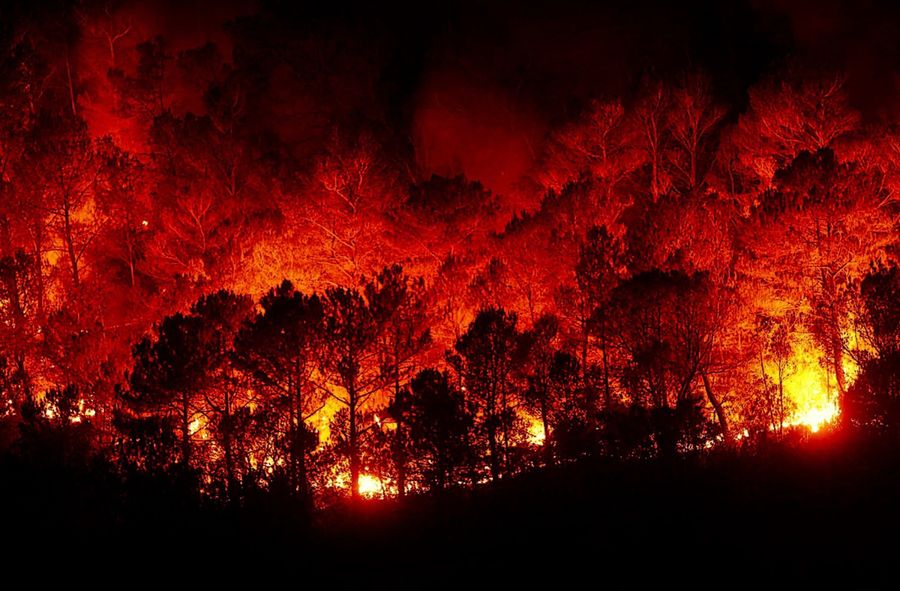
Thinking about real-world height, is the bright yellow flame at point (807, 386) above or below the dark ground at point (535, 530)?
above

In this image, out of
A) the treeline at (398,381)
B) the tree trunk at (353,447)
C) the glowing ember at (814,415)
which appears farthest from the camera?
the glowing ember at (814,415)

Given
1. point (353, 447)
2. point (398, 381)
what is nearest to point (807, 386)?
point (398, 381)

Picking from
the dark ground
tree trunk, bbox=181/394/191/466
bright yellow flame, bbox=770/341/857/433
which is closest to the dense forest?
bright yellow flame, bbox=770/341/857/433

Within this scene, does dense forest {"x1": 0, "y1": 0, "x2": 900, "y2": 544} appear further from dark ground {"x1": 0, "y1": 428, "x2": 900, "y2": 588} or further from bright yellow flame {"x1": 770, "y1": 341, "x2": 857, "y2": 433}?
dark ground {"x1": 0, "y1": 428, "x2": 900, "y2": 588}

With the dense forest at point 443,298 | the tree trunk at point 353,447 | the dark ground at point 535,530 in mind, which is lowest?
the dark ground at point 535,530

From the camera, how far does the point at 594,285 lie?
1998 cm

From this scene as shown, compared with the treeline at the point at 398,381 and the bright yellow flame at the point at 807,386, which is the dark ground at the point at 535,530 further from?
the bright yellow flame at the point at 807,386

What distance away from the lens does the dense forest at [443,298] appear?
631 inches

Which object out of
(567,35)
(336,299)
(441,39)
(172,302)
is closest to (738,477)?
A: (336,299)

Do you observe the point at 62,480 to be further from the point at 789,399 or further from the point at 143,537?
the point at 789,399

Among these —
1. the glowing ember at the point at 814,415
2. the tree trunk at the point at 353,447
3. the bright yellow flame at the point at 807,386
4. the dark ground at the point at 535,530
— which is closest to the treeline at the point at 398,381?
the tree trunk at the point at 353,447

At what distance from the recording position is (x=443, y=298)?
2120 centimetres

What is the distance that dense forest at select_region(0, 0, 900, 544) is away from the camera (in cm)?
1602

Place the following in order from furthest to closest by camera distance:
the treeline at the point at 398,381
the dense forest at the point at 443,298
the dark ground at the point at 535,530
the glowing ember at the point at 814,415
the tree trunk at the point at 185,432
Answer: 1. the glowing ember at the point at 814,415
2. the treeline at the point at 398,381
3. the dense forest at the point at 443,298
4. the tree trunk at the point at 185,432
5. the dark ground at the point at 535,530
